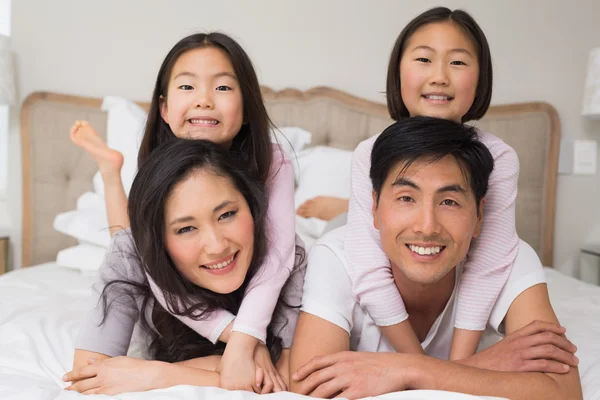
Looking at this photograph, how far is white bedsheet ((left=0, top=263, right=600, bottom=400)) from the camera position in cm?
99

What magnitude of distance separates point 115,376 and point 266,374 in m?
0.30

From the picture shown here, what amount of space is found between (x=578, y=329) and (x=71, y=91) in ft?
8.10

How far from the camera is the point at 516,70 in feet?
9.32

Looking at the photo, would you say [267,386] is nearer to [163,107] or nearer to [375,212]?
[375,212]

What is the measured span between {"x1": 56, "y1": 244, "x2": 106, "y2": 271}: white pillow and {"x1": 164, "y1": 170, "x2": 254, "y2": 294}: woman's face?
3.52 ft

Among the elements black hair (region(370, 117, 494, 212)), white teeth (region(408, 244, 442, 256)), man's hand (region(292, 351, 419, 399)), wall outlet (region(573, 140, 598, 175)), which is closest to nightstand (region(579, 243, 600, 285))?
wall outlet (region(573, 140, 598, 175))

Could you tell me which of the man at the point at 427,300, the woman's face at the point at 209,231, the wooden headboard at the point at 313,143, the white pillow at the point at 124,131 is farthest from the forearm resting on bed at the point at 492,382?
the wooden headboard at the point at 313,143

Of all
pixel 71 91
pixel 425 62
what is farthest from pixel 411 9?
pixel 71 91

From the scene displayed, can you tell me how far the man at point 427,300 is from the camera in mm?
1067

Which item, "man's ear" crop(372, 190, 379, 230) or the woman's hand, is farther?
"man's ear" crop(372, 190, 379, 230)

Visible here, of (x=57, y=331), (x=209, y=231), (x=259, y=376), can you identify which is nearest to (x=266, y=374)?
(x=259, y=376)

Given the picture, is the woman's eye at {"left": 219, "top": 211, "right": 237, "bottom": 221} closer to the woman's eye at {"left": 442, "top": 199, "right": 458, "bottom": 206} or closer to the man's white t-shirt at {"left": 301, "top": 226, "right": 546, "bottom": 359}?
the man's white t-shirt at {"left": 301, "top": 226, "right": 546, "bottom": 359}

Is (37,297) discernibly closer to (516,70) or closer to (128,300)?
(128,300)

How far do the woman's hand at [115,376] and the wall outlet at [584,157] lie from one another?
7.88 feet
